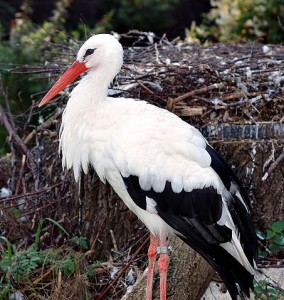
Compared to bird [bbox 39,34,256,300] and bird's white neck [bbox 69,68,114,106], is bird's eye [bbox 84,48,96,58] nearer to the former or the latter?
bird's white neck [bbox 69,68,114,106]

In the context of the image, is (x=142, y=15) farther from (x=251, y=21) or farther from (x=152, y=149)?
(x=152, y=149)

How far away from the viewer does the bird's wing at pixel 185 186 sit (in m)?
4.20

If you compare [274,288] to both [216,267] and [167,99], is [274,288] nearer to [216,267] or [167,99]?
[216,267]

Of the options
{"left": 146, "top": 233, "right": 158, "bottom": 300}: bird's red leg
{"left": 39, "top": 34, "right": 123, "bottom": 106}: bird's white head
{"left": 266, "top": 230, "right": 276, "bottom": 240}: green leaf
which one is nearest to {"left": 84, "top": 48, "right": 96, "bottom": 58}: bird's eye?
{"left": 39, "top": 34, "right": 123, "bottom": 106}: bird's white head

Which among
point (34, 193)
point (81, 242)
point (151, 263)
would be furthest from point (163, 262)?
point (34, 193)

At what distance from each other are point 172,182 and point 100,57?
0.78 metres

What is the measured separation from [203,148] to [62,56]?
2.03 m

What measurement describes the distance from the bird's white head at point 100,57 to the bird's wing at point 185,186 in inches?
15.7

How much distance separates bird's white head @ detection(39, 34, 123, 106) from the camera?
4477 millimetres

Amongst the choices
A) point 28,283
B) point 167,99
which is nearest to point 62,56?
point 167,99

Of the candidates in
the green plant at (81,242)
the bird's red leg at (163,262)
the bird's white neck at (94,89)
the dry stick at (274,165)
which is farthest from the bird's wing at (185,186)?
the green plant at (81,242)

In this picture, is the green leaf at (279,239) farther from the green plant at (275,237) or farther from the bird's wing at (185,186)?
the bird's wing at (185,186)

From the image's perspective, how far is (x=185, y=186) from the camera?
4227 millimetres

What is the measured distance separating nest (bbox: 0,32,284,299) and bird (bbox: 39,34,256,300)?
0.65m
